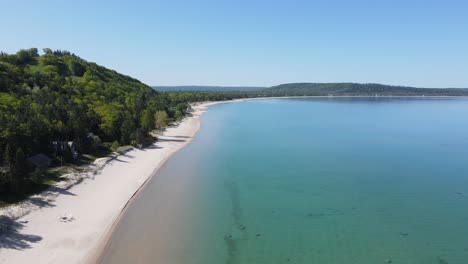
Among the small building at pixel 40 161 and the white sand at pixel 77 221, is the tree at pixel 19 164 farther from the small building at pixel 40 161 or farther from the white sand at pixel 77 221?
the small building at pixel 40 161

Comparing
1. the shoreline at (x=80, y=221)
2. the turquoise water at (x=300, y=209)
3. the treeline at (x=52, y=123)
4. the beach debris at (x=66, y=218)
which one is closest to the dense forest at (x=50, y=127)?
the treeline at (x=52, y=123)

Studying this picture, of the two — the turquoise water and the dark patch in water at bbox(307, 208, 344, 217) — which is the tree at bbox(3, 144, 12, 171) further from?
the dark patch in water at bbox(307, 208, 344, 217)

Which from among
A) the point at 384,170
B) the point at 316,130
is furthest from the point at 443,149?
the point at 316,130

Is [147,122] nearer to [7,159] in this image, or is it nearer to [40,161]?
[40,161]

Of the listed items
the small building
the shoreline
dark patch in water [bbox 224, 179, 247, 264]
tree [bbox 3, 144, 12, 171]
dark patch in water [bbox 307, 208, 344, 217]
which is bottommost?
dark patch in water [bbox 307, 208, 344, 217]

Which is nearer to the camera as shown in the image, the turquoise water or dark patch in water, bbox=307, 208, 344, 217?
the turquoise water

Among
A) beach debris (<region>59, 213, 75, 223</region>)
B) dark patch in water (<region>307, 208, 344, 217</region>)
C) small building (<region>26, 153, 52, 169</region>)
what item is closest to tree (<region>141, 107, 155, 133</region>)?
small building (<region>26, 153, 52, 169</region>)

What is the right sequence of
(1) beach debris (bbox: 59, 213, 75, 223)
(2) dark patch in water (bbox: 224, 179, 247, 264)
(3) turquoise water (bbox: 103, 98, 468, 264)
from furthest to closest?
(1) beach debris (bbox: 59, 213, 75, 223) → (3) turquoise water (bbox: 103, 98, 468, 264) → (2) dark patch in water (bbox: 224, 179, 247, 264)
